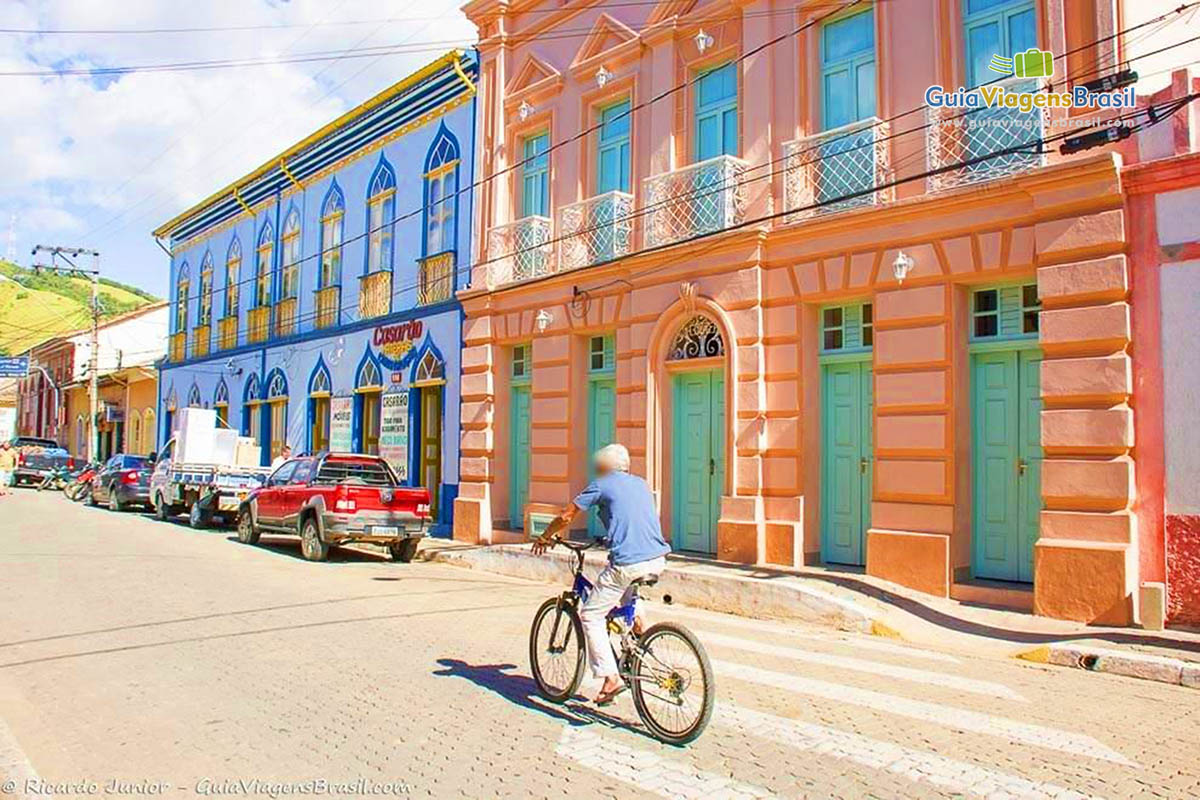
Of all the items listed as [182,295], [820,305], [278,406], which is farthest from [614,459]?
[182,295]

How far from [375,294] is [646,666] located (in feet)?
58.8

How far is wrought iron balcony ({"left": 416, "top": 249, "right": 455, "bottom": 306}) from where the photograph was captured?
19703 mm

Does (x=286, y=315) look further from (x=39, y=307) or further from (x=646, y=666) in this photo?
(x=39, y=307)

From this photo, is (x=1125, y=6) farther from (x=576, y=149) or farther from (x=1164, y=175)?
(x=576, y=149)

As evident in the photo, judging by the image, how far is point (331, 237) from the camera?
2511 centimetres

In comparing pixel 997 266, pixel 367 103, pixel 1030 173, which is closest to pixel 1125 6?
pixel 1030 173

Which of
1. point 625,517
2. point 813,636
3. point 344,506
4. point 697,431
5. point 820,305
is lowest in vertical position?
point 813,636

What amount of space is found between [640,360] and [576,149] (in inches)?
169

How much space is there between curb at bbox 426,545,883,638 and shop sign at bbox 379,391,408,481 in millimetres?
7949

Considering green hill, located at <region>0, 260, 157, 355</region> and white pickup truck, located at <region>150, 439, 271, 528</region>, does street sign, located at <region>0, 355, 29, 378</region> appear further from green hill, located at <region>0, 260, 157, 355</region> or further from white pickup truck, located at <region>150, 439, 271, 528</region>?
white pickup truck, located at <region>150, 439, 271, 528</region>

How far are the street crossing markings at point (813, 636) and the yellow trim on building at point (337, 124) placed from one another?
12490 mm

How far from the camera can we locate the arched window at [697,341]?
548 inches

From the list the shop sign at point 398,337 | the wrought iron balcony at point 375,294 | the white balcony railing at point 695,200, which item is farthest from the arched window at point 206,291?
the white balcony railing at point 695,200

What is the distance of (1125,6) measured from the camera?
9.90 meters
